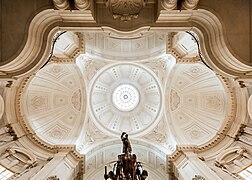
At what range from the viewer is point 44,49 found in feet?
35.6

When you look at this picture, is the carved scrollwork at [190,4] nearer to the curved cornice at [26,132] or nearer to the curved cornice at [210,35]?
the curved cornice at [210,35]

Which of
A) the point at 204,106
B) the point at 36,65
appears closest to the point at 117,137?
the point at 204,106

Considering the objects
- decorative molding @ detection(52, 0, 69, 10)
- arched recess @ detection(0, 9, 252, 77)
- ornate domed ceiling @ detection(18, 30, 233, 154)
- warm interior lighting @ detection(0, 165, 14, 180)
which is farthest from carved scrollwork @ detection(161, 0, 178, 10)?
warm interior lighting @ detection(0, 165, 14, 180)

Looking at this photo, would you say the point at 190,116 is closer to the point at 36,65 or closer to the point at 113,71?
the point at 113,71

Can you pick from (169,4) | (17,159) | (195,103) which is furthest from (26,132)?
(169,4)

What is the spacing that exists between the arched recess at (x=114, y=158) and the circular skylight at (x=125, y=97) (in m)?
3.50

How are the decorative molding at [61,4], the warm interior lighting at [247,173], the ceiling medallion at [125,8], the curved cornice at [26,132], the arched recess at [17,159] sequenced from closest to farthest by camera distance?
1. the decorative molding at [61,4]
2. the ceiling medallion at [125,8]
3. the warm interior lighting at [247,173]
4. the arched recess at [17,159]
5. the curved cornice at [26,132]

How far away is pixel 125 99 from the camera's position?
23844 mm

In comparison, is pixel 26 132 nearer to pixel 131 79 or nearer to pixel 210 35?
pixel 131 79

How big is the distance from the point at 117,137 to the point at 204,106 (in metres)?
6.24

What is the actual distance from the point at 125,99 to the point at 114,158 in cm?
484

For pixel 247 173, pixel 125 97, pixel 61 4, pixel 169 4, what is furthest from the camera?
pixel 125 97

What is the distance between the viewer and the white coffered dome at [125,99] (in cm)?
2178

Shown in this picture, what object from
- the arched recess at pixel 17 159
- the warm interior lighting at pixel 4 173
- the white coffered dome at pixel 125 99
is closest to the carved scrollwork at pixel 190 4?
the arched recess at pixel 17 159
